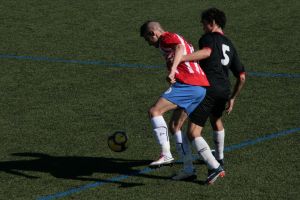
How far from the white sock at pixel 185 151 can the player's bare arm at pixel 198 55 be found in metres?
1.14

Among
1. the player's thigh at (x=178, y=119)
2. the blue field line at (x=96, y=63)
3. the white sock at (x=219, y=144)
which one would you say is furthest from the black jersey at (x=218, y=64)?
the blue field line at (x=96, y=63)

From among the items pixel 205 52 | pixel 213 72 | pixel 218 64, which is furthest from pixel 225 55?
pixel 205 52

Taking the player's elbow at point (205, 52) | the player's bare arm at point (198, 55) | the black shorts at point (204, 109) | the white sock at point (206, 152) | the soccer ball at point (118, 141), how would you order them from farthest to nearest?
the soccer ball at point (118, 141)
the black shorts at point (204, 109)
the white sock at point (206, 152)
the player's elbow at point (205, 52)
the player's bare arm at point (198, 55)

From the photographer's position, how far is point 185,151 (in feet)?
36.4

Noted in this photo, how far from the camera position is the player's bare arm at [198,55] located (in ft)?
34.5

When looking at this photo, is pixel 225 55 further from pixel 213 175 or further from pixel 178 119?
pixel 213 175

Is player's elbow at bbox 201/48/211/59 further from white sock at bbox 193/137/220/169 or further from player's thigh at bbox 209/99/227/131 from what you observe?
white sock at bbox 193/137/220/169

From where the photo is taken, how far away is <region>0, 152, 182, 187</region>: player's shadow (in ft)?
37.5

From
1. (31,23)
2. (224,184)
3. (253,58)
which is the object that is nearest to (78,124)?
(224,184)

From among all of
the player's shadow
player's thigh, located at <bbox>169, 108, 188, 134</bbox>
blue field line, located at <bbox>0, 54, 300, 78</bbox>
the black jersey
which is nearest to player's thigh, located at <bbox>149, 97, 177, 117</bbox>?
player's thigh, located at <bbox>169, 108, 188, 134</bbox>

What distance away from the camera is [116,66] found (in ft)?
59.1

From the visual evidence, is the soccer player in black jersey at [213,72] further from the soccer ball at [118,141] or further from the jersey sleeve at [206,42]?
the soccer ball at [118,141]

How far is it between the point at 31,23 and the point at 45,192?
12.3 meters

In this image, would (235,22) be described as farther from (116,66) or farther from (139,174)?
(139,174)
